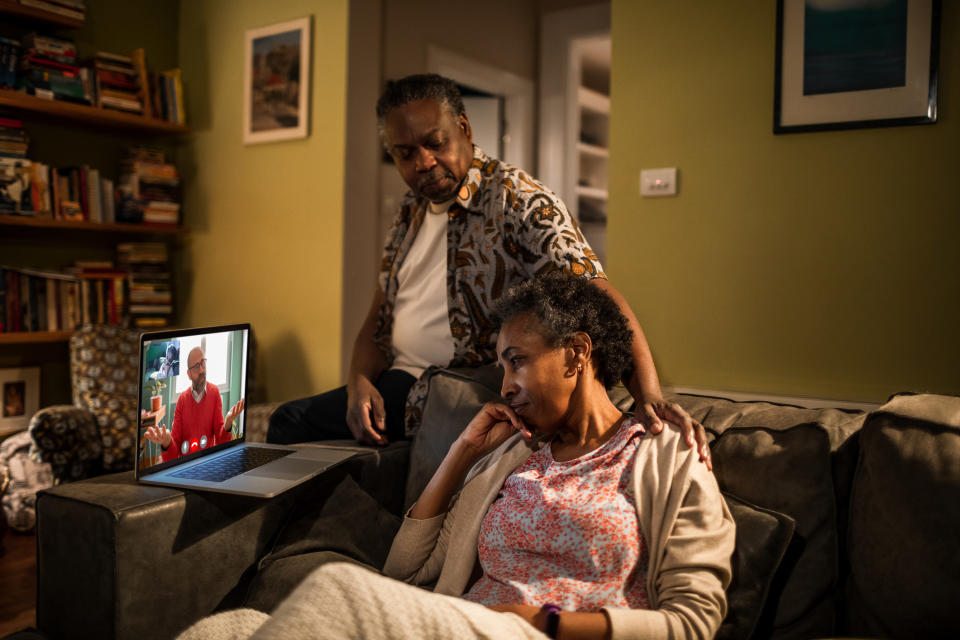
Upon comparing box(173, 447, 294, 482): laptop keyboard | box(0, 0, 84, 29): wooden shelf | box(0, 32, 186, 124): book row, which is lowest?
box(173, 447, 294, 482): laptop keyboard

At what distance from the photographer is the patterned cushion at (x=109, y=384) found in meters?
3.31

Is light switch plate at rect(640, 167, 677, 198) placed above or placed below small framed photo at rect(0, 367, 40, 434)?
above

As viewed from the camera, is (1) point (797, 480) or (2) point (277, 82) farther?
(2) point (277, 82)

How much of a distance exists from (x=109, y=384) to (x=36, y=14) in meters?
1.69

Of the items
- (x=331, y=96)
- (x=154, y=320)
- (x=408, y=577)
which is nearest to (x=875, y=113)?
Answer: (x=408, y=577)

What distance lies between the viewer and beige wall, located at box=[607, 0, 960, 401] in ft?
7.63

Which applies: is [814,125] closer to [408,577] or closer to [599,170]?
[408,577]

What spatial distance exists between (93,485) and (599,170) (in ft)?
14.3

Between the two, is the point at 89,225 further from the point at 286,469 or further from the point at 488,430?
the point at 488,430

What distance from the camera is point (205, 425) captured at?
5.27 ft

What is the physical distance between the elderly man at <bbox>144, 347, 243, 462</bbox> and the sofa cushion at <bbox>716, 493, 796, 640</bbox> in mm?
1086

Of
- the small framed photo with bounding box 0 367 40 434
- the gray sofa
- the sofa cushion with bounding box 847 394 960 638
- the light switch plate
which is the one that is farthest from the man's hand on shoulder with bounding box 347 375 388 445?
the small framed photo with bounding box 0 367 40 434

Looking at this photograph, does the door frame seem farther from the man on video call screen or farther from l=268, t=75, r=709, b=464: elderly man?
the man on video call screen

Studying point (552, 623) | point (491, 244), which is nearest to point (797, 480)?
point (552, 623)
